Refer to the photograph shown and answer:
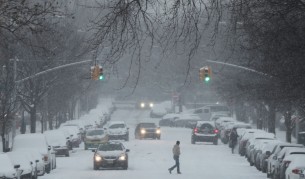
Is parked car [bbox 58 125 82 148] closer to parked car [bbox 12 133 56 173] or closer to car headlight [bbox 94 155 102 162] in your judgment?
parked car [bbox 12 133 56 173]

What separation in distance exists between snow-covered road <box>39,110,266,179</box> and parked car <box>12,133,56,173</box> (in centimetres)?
50

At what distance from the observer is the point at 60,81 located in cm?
7431

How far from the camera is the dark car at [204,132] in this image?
2756 inches

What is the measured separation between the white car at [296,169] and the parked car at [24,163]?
30.4ft

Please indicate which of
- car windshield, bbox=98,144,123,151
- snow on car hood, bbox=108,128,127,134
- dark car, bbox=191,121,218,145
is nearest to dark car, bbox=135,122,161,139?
snow on car hood, bbox=108,128,127,134

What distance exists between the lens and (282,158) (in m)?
36.8

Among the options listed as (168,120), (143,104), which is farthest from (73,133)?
(143,104)

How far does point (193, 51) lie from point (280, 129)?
7910cm

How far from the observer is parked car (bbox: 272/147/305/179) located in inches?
1402

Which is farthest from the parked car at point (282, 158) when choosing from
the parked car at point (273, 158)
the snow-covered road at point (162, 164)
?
the snow-covered road at point (162, 164)

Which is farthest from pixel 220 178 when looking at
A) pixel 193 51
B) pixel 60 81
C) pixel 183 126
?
pixel 183 126

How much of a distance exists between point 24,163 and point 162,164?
48.8 ft

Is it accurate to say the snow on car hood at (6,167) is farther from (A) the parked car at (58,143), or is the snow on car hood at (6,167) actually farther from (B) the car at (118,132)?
(B) the car at (118,132)

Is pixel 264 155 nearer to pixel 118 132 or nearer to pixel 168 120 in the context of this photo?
pixel 118 132
